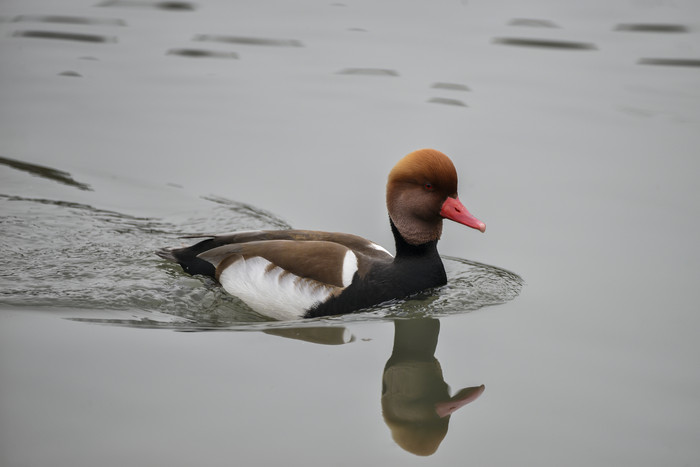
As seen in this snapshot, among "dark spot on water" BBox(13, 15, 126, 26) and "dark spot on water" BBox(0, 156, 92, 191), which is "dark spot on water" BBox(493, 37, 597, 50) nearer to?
"dark spot on water" BBox(13, 15, 126, 26)

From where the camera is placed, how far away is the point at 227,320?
627 centimetres

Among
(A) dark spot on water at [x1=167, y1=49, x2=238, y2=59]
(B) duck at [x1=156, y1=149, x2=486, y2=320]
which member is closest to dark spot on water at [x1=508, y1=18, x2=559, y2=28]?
(A) dark spot on water at [x1=167, y1=49, x2=238, y2=59]

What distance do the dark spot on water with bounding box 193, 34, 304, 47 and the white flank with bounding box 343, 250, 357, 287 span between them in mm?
6543

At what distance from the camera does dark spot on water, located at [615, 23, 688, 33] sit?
1242 centimetres

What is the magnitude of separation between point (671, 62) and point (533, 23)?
2.21 meters

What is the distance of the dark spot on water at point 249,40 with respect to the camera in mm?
12289

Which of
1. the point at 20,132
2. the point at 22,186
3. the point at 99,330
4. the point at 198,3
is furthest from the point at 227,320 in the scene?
the point at 198,3

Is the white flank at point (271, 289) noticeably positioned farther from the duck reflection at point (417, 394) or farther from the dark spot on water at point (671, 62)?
the dark spot on water at point (671, 62)

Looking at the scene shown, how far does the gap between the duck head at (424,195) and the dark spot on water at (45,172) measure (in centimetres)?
368

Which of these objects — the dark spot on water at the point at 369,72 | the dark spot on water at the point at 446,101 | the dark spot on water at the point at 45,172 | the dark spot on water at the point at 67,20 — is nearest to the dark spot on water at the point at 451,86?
the dark spot on water at the point at 446,101

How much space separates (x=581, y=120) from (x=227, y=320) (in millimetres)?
5231

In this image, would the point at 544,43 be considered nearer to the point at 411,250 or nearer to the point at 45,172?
the point at 411,250

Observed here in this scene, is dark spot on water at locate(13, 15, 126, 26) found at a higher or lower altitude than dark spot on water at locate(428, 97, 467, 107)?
higher

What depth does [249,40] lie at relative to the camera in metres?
12.4
